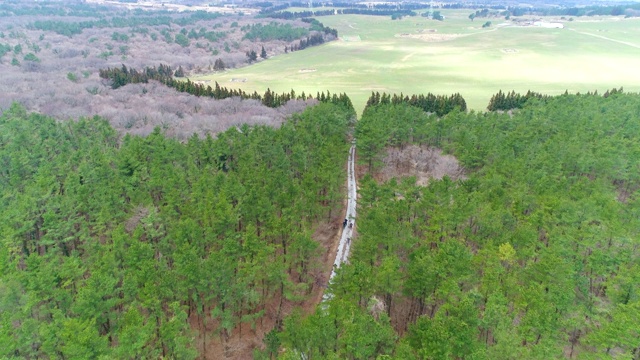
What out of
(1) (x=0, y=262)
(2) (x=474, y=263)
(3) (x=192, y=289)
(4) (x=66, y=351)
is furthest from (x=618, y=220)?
(1) (x=0, y=262)

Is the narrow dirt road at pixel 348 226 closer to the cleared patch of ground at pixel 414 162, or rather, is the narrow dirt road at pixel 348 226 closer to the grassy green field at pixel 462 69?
the cleared patch of ground at pixel 414 162

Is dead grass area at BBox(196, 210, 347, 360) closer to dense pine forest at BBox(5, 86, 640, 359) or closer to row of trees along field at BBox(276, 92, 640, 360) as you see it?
dense pine forest at BBox(5, 86, 640, 359)

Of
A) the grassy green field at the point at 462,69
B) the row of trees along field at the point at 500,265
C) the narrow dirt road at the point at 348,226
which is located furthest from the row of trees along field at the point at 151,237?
the grassy green field at the point at 462,69

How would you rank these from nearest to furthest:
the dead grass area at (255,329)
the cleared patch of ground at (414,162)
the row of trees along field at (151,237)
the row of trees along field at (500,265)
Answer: the row of trees along field at (500,265), the row of trees along field at (151,237), the dead grass area at (255,329), the cleared patch of ground at (414,162)

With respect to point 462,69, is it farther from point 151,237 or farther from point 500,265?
point 151,237

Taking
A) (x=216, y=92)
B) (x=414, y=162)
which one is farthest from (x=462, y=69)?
(x=414, y=162)

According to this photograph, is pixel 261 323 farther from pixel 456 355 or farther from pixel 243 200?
pixel 456 355
